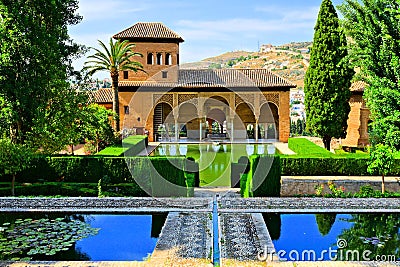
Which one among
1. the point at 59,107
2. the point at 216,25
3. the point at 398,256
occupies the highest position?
the point at 216,25

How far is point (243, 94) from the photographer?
2614cm

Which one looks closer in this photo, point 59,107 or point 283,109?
point 59,107

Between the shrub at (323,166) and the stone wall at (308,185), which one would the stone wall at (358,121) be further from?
the stone wall at (308,185)

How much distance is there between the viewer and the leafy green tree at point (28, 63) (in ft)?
39.3

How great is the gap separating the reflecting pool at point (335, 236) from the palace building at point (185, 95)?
53.4 ft

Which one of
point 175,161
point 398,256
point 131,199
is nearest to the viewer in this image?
point 398,256

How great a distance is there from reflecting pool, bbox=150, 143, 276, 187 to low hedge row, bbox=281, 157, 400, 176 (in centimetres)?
170

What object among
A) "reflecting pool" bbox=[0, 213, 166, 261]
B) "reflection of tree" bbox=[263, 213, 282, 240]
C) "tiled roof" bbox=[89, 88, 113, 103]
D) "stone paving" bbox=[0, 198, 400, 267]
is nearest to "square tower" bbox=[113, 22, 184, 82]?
"tiled roof" bbox=[89, 88, 113, 103]

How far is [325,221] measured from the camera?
357 inches

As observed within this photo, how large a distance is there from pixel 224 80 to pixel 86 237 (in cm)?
1961

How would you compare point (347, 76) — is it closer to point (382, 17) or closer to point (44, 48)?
point (382, 17)

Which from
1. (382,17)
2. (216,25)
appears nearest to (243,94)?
(216,25)

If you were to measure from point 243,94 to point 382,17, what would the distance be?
11.3m

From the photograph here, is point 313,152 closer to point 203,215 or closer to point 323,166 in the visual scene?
point 323,166
